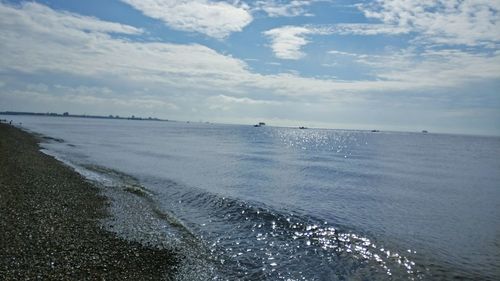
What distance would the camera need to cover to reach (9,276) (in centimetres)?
1095

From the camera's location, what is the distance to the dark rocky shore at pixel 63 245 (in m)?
11.9

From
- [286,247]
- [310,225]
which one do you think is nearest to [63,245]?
[286,247]

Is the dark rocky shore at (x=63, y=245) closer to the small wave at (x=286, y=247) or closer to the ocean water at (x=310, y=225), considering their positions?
the ocean water at (x=310, y=225)

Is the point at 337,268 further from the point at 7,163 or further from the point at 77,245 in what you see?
the point at 7,163

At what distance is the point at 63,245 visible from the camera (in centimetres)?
1391

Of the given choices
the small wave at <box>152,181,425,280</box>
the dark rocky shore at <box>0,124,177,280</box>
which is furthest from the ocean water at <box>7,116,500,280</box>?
the dark rocky shore at <box>0,124,177,280</box>

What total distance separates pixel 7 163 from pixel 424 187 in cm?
4146

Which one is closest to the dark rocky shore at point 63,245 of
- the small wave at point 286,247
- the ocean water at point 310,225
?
the ocean water at point 310,225

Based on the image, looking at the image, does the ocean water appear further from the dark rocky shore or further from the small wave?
the dark rocky shore

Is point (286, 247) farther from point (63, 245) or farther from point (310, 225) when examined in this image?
point (63, 245)

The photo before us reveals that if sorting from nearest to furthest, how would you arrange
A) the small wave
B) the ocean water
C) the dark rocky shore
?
the dark rocky shore, the small wave, the ocean water

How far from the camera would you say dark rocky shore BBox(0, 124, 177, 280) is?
1188 cm

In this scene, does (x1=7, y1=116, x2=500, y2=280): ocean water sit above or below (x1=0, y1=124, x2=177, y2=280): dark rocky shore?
below

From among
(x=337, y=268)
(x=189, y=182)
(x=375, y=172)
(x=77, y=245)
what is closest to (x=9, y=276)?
(x=77, y=245)
